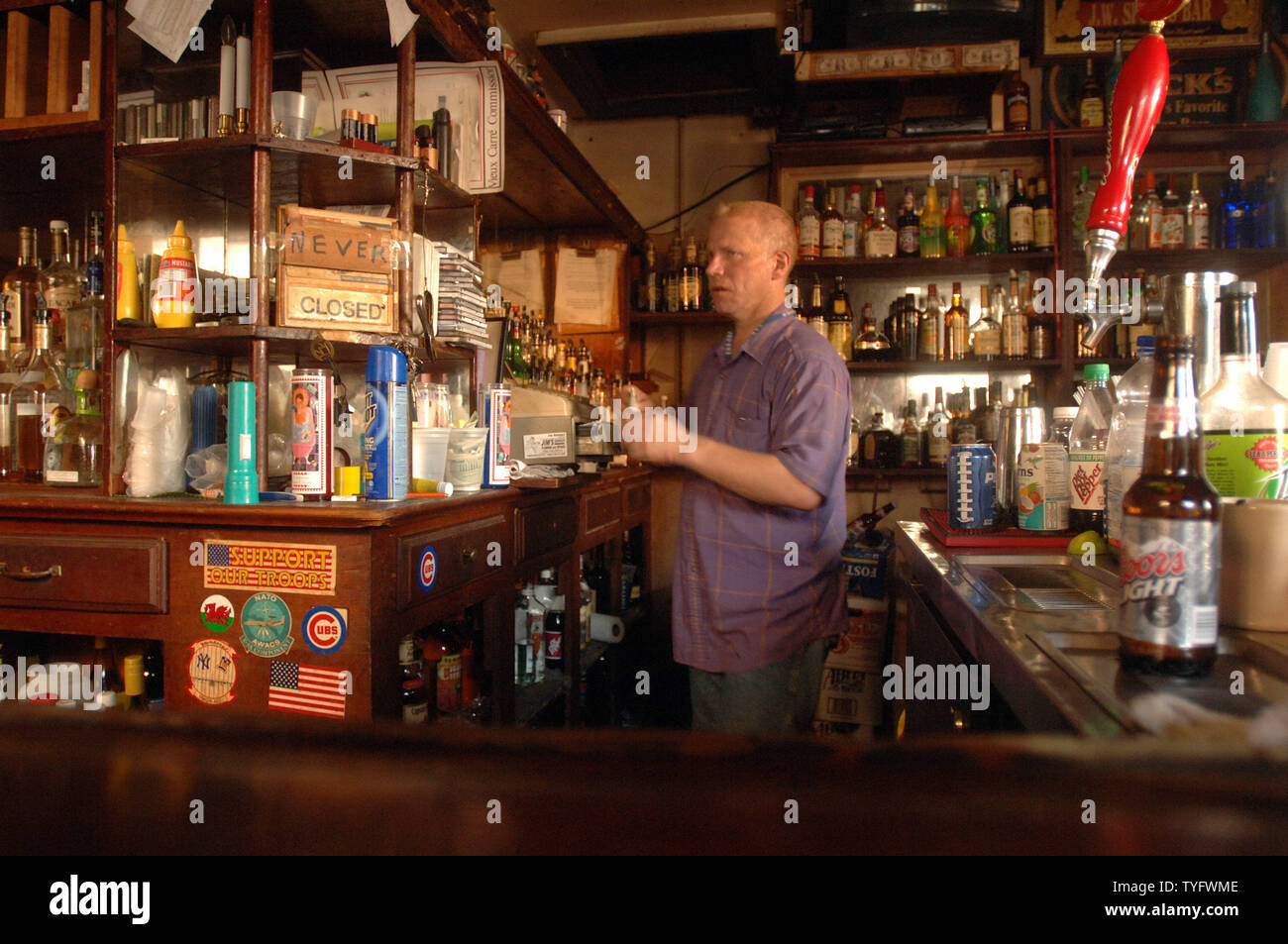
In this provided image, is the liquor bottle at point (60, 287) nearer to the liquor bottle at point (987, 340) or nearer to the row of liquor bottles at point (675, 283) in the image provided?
the row of liquor bottles at point (675, 283)

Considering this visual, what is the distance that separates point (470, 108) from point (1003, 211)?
2581mm

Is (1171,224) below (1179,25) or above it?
below

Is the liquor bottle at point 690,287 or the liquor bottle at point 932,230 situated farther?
the liquor bottle at point 690,287

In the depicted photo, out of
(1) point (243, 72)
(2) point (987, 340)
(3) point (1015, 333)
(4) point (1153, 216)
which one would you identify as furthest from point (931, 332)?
(1) point (243, 72)

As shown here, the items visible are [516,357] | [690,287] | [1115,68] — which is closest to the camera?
[1115,68]

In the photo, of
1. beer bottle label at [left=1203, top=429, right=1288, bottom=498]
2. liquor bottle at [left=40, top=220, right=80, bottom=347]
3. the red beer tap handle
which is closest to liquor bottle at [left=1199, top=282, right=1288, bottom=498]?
beer bottle label at [left=1203, top=429, right=1288, bottom=498]

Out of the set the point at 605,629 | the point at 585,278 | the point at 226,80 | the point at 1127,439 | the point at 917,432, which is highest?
the point at 585,278

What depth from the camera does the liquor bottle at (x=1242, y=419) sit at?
0.92 m

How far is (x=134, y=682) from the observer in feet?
5.10

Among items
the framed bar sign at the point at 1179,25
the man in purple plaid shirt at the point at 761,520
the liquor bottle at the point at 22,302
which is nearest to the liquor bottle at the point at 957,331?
the framed bar sign at the point at 1179,25

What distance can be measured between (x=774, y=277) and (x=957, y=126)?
2.20 m

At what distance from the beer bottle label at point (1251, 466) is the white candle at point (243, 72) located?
1.78 m

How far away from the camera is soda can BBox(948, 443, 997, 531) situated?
1.54m

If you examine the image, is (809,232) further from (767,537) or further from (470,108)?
(767,537)
